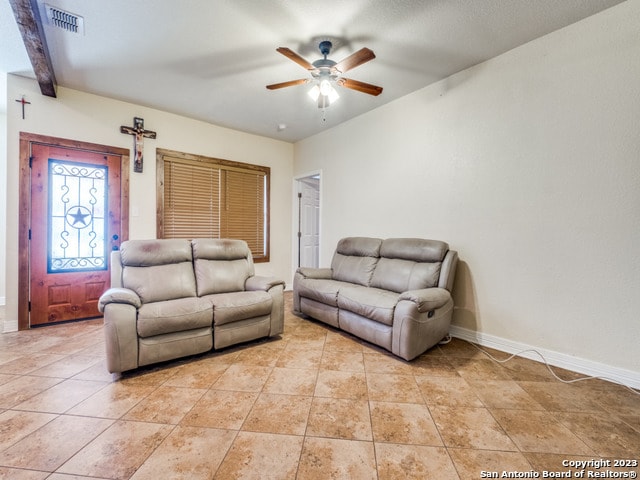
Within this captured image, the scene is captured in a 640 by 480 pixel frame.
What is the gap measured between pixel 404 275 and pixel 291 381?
5.29ft

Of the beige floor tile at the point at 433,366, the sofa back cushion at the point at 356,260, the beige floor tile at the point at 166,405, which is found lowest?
the beige floor tile at the point at 166,405

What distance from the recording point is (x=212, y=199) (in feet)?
14.6

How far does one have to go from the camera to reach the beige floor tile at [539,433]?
146 cm

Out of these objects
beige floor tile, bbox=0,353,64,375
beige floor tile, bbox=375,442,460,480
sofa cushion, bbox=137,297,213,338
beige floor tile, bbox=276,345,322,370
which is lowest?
beige floor tile, bbox=375,442,460,480

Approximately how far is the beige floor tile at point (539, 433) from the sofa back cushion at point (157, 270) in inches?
108

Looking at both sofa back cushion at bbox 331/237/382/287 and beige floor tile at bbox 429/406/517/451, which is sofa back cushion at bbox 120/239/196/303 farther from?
beige floor tile at bbox 429/406/517/451

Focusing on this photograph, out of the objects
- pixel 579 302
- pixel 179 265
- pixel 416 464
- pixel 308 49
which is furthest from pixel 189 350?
pixel 579 302

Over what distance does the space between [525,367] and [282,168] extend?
4.49 metres

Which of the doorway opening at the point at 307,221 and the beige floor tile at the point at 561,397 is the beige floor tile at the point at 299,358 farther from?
the doorway opening at the point at 307,221

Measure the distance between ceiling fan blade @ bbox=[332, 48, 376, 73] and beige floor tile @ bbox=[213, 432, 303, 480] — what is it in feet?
8.48

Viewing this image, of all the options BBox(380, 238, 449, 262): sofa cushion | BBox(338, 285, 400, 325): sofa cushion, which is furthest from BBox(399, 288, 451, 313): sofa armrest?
BBox(380, 238, 449, 262): sofa cushion

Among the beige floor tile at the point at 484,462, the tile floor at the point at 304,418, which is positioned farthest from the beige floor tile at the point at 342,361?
the beige floor tile at the point at 484,462

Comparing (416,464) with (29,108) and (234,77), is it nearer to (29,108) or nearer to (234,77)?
(234,77)

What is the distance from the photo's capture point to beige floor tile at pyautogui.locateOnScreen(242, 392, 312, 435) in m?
1.60
